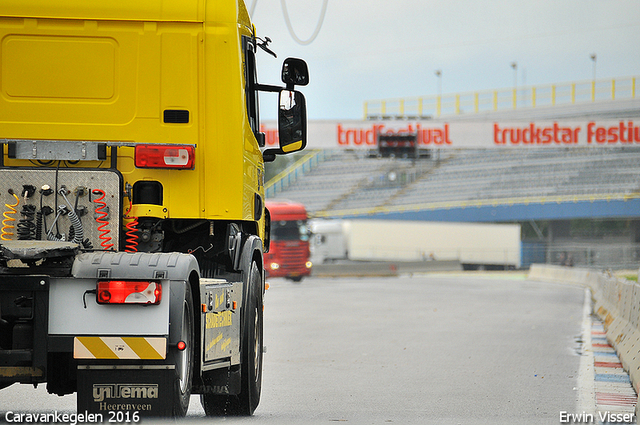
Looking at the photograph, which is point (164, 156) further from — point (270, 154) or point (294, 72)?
point (270, 154)

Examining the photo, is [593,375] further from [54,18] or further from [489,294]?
[489,294]

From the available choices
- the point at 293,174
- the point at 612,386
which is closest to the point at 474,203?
the point at 293,174

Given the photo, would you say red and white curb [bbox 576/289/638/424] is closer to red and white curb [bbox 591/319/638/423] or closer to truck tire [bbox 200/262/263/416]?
red and white curb [bbox 591/319/638/423]

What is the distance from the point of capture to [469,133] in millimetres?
39875

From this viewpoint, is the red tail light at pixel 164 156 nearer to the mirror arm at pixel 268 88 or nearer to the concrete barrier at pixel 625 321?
the mirror arm at pixel 268 88

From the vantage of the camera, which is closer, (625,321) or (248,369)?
(248,369)

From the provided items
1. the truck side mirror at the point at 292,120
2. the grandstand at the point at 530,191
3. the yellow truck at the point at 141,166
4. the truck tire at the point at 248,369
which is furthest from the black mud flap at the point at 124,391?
the grandstand at the point at 530,191

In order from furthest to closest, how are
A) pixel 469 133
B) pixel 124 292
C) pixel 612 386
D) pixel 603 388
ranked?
pixel 469 133 < pixel 612 386 < pixel 603 388 < pixel 124 292

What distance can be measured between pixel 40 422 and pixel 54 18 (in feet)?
8.85

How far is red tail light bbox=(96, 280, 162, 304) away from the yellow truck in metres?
0.13

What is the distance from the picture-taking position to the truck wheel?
17.3 ft

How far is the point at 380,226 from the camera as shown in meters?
54.7

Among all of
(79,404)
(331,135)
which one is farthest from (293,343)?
(331,135)

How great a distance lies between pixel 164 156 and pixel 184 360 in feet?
4.65
